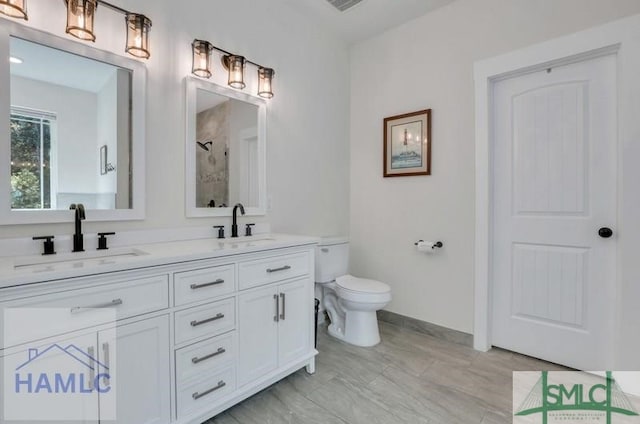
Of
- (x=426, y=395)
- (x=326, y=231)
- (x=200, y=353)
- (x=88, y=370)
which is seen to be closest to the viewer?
(x=88, y=370)

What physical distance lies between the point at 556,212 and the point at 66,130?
294 centimetres

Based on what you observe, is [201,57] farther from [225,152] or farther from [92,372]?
[92,372]

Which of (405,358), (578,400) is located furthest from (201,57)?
(578,400)

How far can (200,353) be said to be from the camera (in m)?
1.45

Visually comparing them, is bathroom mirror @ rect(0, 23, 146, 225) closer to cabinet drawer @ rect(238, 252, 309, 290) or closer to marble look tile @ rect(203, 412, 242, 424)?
cabinet drawer @ rect(238, 252, 309, 290)

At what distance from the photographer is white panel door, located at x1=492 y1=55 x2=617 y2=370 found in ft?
6.32

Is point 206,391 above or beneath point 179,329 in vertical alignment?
beneath

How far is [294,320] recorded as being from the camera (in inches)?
74.9

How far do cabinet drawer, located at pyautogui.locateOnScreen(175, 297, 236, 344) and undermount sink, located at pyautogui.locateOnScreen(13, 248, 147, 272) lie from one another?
37 centimetres

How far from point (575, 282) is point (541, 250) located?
0.27 meters

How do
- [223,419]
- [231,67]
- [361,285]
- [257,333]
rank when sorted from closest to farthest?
[223,419], [257,333], [231,67], [361,285]

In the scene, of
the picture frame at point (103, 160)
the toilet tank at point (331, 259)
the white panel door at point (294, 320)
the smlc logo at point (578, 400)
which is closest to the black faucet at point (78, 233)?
the picture frame at point (103, 160)

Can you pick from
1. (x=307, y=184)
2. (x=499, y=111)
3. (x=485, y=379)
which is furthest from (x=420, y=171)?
(x=485, y=379)

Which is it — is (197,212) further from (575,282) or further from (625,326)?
(625,326)
